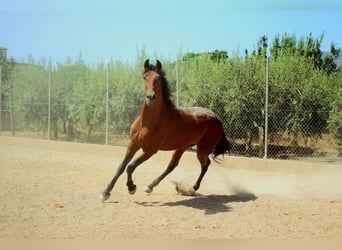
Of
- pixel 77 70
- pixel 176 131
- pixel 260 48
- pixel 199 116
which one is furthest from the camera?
pixel 77 70

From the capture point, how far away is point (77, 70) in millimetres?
15094

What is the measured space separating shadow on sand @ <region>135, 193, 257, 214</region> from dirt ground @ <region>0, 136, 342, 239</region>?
14mm

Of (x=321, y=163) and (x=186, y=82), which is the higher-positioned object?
(x=186, y=82)

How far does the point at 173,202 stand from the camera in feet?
21.1

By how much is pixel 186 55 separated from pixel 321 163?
541 centimetres

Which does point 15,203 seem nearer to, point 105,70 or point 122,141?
point 122,141

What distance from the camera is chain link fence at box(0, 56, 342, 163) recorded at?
35.0 ft

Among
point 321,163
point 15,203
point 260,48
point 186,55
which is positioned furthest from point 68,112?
point 15,203

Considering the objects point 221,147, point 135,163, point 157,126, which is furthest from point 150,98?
point 221,147

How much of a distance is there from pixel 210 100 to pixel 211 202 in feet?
18.3

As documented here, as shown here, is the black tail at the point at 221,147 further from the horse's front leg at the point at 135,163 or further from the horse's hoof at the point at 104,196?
the horse's hoof at the point at 104,196

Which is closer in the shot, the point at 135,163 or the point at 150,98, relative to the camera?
the point at 150,98

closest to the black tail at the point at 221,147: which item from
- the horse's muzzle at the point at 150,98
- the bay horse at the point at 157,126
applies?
the bay horse at the point at 157,126

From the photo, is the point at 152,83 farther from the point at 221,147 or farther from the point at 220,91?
the point at 220,91
